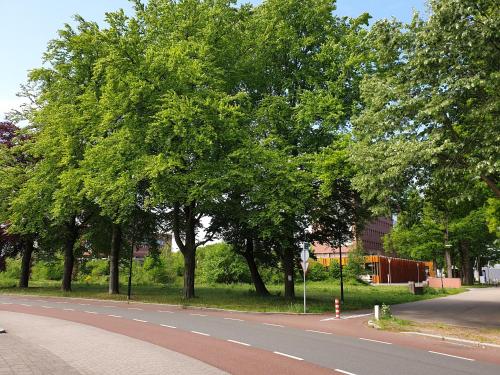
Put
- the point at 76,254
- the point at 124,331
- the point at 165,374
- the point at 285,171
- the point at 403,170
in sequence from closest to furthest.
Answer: the point at 165,374 → the point at 124,331 → the point at 403,170 → the point at 285,171 → the point at 76,254

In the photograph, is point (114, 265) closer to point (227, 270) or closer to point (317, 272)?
point (227, 270)

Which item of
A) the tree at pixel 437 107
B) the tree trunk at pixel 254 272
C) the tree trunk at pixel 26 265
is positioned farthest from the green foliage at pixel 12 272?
the tree at pixel 437 107

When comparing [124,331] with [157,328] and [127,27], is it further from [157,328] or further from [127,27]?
[127,27]

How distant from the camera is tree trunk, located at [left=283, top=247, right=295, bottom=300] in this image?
91.9 ft

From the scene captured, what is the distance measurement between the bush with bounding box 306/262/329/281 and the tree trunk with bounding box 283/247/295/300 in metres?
35.3

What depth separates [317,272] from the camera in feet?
211

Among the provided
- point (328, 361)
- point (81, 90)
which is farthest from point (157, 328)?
point (81, 90)

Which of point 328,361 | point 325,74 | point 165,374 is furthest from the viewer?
point 325,74

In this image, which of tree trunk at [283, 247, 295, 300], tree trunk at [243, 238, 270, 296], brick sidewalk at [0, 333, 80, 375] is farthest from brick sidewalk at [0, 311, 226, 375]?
tree trunk at [243, 238, 270, 296]

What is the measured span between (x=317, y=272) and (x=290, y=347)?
53600 mm

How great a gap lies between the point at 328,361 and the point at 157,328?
6.98 metres

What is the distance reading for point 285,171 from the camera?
75.0 feet

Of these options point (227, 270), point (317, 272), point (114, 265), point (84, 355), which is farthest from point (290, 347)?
point (317, 272)

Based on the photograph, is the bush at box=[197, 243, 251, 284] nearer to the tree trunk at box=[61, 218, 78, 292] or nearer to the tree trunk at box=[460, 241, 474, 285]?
the tree trunk at box=[61, 218, 78, 292]
